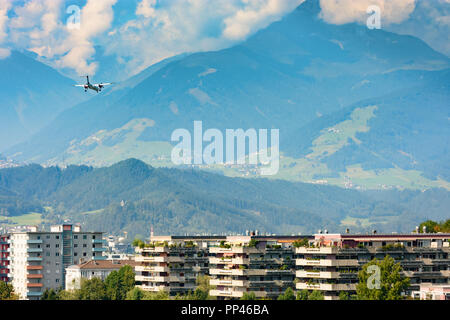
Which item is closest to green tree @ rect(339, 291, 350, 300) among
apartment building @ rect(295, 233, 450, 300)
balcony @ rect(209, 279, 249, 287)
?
apartment building @ rect(295, 233, 450, 300)

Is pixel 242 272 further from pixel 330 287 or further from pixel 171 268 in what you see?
pixel 171 268

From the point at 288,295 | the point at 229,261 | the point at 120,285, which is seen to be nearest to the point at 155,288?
the point at 120,285

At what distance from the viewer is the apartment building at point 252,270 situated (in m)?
165

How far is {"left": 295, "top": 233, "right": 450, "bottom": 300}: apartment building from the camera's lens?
157875mm

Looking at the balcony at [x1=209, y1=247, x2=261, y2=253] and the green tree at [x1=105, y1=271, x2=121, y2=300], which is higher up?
the balcony at [x1=209, y1=247, x2=261, y2=253]

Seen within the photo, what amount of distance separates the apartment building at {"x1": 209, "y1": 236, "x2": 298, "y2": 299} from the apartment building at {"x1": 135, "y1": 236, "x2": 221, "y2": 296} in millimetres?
12168

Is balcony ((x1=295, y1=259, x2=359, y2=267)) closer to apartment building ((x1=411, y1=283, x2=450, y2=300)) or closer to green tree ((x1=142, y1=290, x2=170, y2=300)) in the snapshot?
apartment building ((x1=411, y1=283, x2=450, y2=300))

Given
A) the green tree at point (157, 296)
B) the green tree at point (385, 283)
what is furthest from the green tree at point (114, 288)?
the green tree at point (385, 283)

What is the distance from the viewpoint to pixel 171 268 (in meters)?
185

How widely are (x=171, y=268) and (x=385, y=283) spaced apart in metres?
50.0

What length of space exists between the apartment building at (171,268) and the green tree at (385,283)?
132 feet

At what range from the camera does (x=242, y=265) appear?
166375mm
